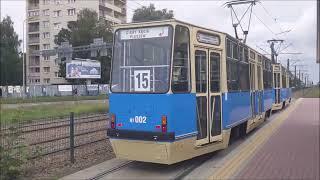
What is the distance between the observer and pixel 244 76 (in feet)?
50.6

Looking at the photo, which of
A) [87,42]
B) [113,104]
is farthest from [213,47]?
[87,42]

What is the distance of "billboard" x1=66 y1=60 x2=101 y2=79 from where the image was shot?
65438mm

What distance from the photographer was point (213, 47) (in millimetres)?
11711

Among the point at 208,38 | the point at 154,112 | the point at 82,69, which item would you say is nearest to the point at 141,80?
the point at 154,112

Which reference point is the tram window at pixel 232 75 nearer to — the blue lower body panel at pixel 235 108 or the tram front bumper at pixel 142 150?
the blue lower body panel at pixel 235 108

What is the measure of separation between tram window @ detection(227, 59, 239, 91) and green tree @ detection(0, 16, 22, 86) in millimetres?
69493

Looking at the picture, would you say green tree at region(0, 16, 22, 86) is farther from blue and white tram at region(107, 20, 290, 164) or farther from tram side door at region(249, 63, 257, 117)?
blue and white tram at region(107, 20, 290, 164)

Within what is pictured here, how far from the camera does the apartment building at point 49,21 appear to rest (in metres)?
92.4

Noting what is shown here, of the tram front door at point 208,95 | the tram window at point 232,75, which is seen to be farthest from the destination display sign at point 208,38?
the tram window at point 232,75

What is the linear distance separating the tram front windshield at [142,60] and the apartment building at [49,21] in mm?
80806

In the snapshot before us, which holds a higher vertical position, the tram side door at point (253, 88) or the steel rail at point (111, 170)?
the tram side door at point (253, 88)

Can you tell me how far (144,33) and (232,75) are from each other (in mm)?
3716

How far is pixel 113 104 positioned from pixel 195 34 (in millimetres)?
2303

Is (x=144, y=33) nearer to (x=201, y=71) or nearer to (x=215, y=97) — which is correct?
(x=201, y=71)
